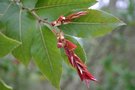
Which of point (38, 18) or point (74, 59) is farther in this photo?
point (38, 18)

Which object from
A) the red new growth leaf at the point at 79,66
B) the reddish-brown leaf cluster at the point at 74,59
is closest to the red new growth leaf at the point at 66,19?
the reddish-brown leaf cluster at the point at 74,59

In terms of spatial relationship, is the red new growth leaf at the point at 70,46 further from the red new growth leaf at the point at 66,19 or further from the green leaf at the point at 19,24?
the green leaf at the point at 19,24

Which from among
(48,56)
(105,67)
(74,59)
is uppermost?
(74,59)

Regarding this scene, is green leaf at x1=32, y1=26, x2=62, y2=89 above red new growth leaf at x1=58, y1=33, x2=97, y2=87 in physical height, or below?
below

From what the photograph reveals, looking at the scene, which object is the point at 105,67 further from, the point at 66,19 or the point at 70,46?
the point at 70,46

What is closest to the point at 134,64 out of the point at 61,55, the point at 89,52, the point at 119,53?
the point at 119,53

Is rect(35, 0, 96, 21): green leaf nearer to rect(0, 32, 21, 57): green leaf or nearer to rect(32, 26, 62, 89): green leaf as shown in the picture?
rect(32, 26, 62, 89): green leaf

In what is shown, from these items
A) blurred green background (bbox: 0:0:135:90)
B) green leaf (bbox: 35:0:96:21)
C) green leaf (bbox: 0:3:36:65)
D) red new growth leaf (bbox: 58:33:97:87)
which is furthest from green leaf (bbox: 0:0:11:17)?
blurred green background (bbox: 0:0:135:90)

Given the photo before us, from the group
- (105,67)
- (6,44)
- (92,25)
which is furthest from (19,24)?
(105,67)
